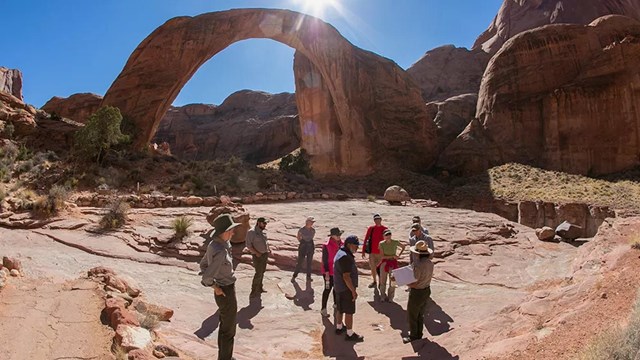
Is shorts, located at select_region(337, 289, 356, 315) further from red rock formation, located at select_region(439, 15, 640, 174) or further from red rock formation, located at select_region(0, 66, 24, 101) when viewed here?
red rock formation, located at select_region(0, 66, 24, 101)

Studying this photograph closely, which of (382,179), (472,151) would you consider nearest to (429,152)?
(472,151)

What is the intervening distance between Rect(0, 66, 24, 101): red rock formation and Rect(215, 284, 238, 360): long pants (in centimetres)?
5013

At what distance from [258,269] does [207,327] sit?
155cm

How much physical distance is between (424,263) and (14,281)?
19.2 ft

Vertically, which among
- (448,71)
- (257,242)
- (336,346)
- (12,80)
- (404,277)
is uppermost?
(448,71)

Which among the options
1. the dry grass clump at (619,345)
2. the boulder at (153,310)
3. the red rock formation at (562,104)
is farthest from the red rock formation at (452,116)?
the dry grass clump at (619,345)

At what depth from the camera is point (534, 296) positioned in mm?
5535

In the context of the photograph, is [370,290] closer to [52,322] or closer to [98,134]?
[52,322]

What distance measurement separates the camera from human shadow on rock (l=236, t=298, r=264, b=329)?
6.58 meters

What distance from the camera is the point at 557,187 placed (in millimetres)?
28438

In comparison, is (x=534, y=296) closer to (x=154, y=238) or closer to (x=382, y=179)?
(x=154, y=238)

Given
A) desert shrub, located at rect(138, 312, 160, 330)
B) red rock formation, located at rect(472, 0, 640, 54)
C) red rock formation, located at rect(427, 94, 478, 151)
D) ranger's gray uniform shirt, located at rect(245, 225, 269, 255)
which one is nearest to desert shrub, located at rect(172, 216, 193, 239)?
ranger's gray uniform shirt, located at rect(245, 225, 269, 255)

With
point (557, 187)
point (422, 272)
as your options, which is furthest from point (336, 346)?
point (557, 187)

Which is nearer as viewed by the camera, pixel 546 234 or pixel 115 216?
pixel 115 216
